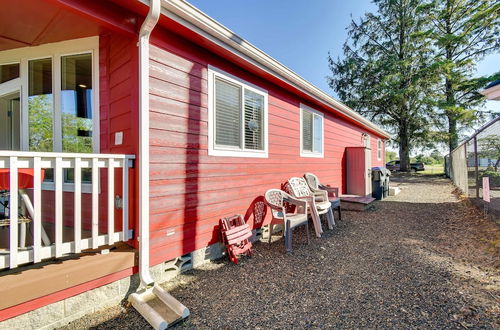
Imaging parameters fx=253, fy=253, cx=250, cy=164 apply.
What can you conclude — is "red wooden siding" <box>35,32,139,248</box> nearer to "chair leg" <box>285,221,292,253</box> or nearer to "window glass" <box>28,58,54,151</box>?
"window glass" <box>28,58,54,151</box>

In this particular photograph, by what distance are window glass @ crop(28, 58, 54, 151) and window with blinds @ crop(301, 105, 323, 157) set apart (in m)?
4.44

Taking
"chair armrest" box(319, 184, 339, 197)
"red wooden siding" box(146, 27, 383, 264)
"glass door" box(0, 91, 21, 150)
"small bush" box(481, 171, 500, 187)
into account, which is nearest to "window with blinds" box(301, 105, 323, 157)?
"chair armrest" box(319, 184, 339, 197)

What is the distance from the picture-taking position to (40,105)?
3.14 meters

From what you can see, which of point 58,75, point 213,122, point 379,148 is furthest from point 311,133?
point 379,148

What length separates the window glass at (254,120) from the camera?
4.01m

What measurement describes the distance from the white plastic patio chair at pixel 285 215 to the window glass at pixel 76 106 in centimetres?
263

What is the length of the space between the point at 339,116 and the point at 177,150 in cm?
629

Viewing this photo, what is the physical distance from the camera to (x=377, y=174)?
8.27 metres

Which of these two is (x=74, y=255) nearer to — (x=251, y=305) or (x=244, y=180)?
(x=251, y=305)

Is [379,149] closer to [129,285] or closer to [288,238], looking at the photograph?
[288,238]

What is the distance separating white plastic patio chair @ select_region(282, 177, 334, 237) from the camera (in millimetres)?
4270

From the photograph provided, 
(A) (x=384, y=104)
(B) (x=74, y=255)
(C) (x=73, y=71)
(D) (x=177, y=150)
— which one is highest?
(A) (x=384, y=104)

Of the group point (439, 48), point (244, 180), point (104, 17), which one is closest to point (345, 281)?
point (244, 180)

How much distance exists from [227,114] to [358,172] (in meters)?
5.63
